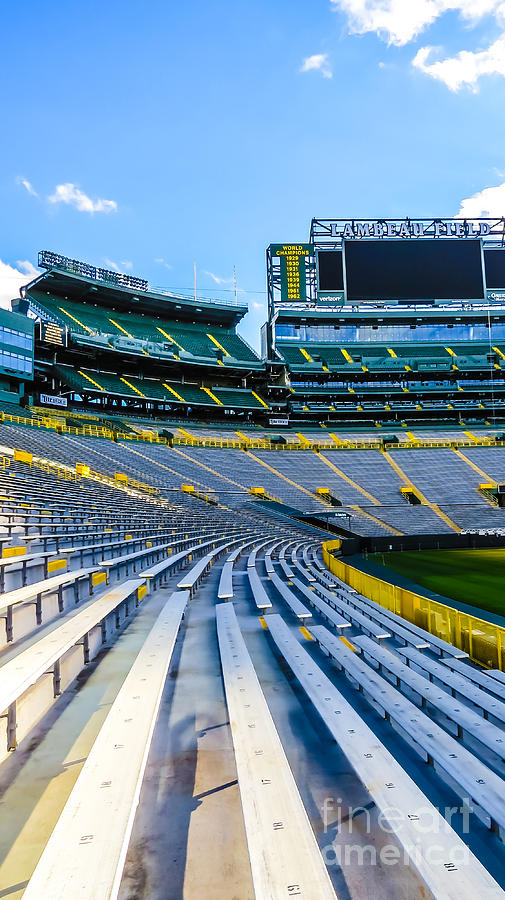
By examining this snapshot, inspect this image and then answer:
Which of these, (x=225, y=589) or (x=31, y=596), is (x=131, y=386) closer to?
(x=225, y=589)

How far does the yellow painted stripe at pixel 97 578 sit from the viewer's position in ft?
22.8

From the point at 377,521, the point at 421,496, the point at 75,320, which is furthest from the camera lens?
the point at 75,320

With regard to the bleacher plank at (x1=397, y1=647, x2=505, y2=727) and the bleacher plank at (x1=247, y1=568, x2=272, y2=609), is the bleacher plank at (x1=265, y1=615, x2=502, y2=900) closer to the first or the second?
the bleacher plank at (x1=397, y1=647, x2=505, y2=727)

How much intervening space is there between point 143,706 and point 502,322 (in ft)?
216

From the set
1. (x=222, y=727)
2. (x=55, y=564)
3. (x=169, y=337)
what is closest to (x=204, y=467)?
(x=169, y=337)

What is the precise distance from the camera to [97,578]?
7094mm

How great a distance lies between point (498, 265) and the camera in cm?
5128

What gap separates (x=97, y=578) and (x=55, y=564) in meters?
0.64

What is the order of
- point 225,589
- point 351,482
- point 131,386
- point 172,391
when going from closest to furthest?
point 225,589, point 351,482, point 131,386, point 172,391

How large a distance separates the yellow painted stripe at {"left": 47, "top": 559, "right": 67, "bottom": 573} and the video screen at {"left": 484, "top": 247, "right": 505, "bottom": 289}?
5545 cm

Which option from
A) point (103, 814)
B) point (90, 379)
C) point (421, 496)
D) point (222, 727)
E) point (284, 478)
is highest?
point (90, 379)

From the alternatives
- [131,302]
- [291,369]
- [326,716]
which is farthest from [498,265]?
[326,716]

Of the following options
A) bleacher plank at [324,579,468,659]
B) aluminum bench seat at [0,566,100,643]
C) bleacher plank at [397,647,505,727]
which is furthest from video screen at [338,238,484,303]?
aluminum bench seat at [0,566,100,643]

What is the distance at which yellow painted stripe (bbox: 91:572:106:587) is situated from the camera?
6.94 m
